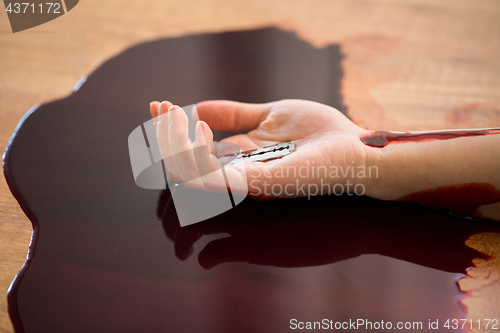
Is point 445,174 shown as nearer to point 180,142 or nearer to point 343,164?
point 343,164

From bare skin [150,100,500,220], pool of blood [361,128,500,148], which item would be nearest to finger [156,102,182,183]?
bare skin [150,100,500,220]

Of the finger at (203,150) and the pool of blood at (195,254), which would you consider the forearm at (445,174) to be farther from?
the finger at (203,150)

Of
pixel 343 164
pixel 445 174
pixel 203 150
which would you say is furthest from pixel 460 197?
pixel 203 150

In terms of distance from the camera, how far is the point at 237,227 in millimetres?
449

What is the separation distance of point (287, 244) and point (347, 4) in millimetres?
603

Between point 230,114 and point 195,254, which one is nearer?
point 195,254

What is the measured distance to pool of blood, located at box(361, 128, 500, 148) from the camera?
1.52 ft

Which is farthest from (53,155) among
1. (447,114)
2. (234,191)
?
(447,114)

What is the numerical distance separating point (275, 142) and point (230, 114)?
0.08 m

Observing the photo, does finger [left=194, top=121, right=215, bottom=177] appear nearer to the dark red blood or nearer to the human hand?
the human hand

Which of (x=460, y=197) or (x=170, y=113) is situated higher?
(x=170, y=113)

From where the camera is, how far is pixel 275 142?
1.69ft

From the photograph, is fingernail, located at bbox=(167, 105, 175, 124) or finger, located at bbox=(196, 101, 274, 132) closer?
fingernail, located at bbox=(167, 105, 175, 124)

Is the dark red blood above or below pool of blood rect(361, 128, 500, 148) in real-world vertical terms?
below
